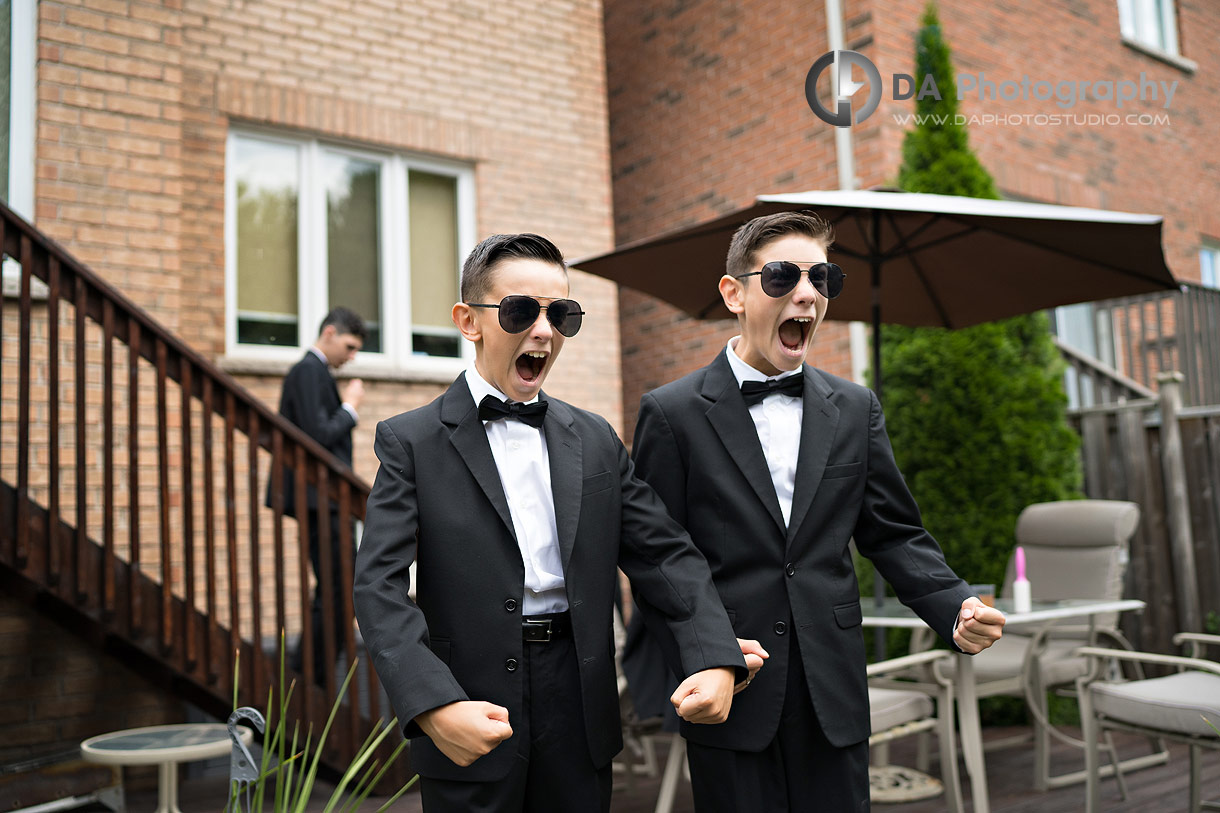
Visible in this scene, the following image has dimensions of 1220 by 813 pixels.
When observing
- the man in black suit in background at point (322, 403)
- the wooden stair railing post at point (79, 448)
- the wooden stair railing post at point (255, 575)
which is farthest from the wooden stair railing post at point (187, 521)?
the man in black suit in background at point (322, 403)

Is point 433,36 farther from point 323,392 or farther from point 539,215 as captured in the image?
point 323,392

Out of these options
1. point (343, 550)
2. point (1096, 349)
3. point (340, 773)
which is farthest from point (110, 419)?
point (1096, 349)

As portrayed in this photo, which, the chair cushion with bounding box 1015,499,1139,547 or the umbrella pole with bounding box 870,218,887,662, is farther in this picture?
the chair cushion with bounding box 1015,499,1139,547

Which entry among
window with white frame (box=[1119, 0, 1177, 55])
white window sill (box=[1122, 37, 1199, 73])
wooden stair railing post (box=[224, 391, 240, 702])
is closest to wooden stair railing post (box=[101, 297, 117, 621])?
wooden stair railing post (box=[224, 391, 240, 702])

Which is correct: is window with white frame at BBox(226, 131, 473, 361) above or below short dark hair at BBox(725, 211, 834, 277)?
above

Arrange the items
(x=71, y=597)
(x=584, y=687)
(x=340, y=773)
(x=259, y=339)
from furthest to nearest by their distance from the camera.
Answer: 1. (x=259, y=339)
2. (x=340, y=773)
3. (x=71, y=597)
4. (x=584, y=687)

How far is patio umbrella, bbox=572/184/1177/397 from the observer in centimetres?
416

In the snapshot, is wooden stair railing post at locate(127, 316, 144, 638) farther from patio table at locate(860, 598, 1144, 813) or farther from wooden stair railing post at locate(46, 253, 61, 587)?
patio table at locate(860, 598, 1144, 813)

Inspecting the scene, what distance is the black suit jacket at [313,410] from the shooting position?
17.6 ft

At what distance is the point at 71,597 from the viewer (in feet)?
13.3

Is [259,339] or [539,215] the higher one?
[539,215]

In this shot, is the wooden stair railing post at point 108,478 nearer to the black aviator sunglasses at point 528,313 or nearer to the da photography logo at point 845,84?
the black aviator sunglasses at point 528,313

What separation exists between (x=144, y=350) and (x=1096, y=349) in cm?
778

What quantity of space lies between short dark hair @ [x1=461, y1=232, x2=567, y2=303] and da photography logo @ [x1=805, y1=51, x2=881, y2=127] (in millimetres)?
6201
